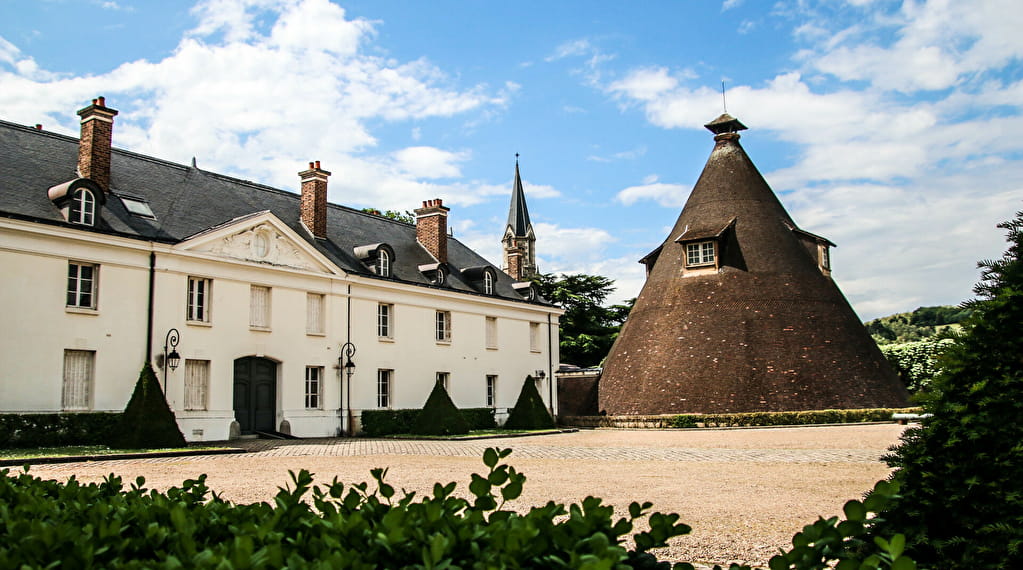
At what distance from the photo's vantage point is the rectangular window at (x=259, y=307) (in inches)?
966

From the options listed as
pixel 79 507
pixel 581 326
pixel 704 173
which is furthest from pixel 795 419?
pixel 79 507

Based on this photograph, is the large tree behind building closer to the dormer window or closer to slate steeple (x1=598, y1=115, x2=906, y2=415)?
slate steeple (x1=598, y1=115, x2=906, y2=415)

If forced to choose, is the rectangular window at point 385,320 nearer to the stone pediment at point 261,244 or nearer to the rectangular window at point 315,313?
the rectangular window at point 315,313

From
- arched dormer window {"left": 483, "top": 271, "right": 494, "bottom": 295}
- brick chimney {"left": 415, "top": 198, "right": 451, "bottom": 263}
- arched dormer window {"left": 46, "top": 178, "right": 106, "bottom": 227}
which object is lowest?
arched dormer window {"left": 483, "top": 271, "right": 494, "bottom": 295}

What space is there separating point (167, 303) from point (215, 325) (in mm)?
1529

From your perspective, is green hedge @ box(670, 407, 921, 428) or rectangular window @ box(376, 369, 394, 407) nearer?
rectangular window @ box(376, 369, 394, 407)

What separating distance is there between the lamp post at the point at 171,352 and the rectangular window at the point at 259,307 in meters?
2.67

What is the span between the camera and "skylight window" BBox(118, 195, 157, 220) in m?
22.5

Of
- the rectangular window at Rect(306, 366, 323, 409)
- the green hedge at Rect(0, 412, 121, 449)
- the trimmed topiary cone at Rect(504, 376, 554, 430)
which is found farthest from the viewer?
the trimmed topiary cone at Rect(504, 376, 554, 430)

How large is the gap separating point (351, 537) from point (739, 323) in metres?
30.8

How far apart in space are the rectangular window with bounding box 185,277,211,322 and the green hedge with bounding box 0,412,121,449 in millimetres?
3634

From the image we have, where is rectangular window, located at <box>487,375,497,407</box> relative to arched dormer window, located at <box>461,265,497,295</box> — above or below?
below

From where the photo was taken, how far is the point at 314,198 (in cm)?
2809

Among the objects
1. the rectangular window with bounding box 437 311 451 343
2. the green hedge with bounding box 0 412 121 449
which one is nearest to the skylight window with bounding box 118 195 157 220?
the green hedge with bounding box 0 412 121 449
